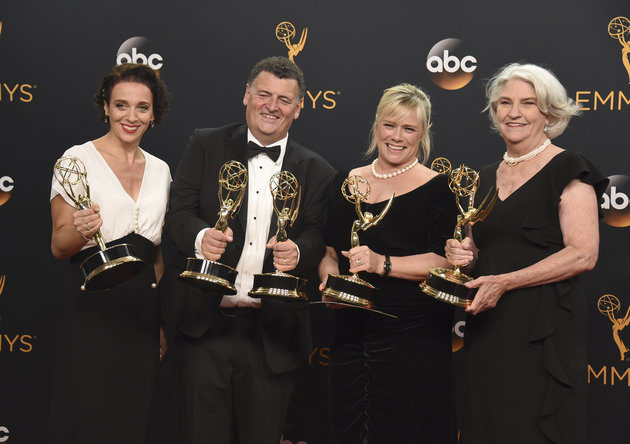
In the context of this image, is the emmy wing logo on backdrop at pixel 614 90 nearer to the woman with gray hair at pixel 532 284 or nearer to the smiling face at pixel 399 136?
the woman with gray hair at pixel 532 284

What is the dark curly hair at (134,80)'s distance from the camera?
2748mm

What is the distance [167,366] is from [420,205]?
1875 mm

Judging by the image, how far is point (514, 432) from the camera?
2.40 meters

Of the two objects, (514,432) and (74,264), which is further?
(74,264)

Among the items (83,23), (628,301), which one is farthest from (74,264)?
(628,301)

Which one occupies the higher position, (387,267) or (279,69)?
(279,69)

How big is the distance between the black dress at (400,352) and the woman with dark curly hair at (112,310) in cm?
78

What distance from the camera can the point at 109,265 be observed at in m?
2.27

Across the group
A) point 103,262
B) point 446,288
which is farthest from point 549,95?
point 103,262

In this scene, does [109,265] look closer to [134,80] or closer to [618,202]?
[134,80]

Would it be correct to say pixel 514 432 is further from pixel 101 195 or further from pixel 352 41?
pixel 352 41

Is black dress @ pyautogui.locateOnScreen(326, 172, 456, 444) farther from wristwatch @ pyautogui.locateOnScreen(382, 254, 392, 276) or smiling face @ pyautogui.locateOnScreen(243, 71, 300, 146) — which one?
smiling face @ pyautogui.locateOnScreen(243, 71, 300, 146)

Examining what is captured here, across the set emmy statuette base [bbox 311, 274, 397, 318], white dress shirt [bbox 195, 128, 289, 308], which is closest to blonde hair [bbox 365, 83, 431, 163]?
white dress shirt [bbox 195, 128, 289, 308]

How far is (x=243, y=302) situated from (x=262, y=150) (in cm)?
58
